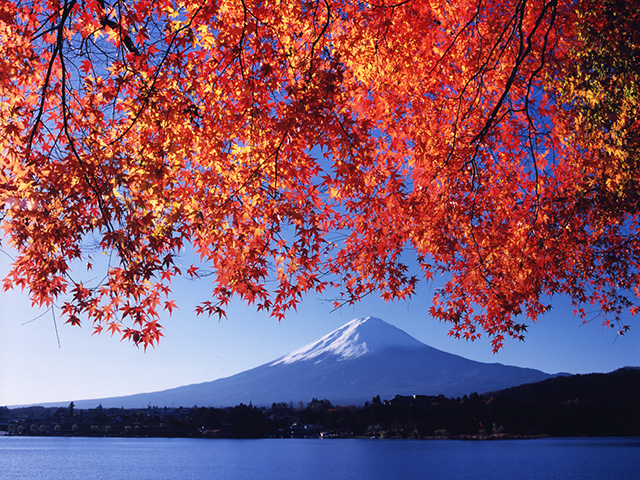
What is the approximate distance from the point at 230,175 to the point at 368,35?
2684 mm

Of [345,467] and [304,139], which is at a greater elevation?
[304,139]

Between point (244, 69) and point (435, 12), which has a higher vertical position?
point (435, 12)

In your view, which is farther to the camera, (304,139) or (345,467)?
(345,467)

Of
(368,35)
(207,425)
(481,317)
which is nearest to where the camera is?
(368,35)

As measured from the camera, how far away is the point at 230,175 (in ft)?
17.6

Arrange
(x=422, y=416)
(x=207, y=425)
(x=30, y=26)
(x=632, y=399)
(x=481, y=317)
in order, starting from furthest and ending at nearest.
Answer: (x=207, y=425) → (x=422, y=416) → (x=632, y=399) → (x=481, y=317) → (x=30, y=26)

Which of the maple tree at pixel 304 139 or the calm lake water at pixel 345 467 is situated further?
the calm lake water at pixel 345 467

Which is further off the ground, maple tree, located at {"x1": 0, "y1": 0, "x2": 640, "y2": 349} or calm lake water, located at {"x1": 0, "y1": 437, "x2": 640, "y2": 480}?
maple tree, located at {"x1": 0, "y1": 0, "x2": 640, "y2": 349}

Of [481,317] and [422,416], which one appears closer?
[481,317]

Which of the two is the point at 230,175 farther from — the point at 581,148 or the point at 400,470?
the point at 400,470

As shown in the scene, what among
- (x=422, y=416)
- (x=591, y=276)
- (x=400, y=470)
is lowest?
(x=400, y=470)

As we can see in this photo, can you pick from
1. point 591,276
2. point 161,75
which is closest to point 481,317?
point 591,276

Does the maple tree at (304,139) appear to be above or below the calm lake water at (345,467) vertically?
above

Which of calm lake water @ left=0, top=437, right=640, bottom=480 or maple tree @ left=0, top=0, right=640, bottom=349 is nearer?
maple tree @ left=0, top=0, right=640, bottom=349
